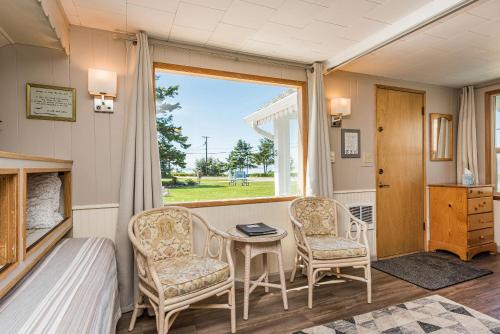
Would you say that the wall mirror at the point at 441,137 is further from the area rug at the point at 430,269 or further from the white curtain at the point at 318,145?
the white curtain at the point at 318,145

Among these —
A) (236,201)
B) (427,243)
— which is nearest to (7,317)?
(236,201)

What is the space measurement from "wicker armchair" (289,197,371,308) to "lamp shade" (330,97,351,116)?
1021 millimetres

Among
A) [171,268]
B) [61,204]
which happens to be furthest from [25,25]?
[171,268]

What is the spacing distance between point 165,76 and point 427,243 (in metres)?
4.00

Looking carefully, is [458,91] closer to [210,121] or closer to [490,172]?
[490,172]

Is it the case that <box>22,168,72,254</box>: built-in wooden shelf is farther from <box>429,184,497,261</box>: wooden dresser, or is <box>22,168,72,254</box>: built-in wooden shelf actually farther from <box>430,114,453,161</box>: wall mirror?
<box>430,114,453,161</box>: wall mirror

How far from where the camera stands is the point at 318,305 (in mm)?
2359

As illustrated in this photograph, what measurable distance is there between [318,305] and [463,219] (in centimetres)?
237

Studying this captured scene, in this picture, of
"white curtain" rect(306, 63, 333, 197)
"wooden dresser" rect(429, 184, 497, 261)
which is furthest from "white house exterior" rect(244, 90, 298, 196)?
"wooden dresser" rect(429, 184, 497, 261)

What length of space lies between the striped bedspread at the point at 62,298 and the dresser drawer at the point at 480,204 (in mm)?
3993

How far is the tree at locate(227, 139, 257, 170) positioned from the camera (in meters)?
3.04

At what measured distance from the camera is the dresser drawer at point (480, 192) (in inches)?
133

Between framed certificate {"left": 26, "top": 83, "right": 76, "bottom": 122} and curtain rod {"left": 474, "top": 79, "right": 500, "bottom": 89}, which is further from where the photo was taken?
curtain rod {"left": 474, "top": 79, "right": 500, "bottom": 89}

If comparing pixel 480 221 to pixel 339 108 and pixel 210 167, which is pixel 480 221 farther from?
pixel 210 167
